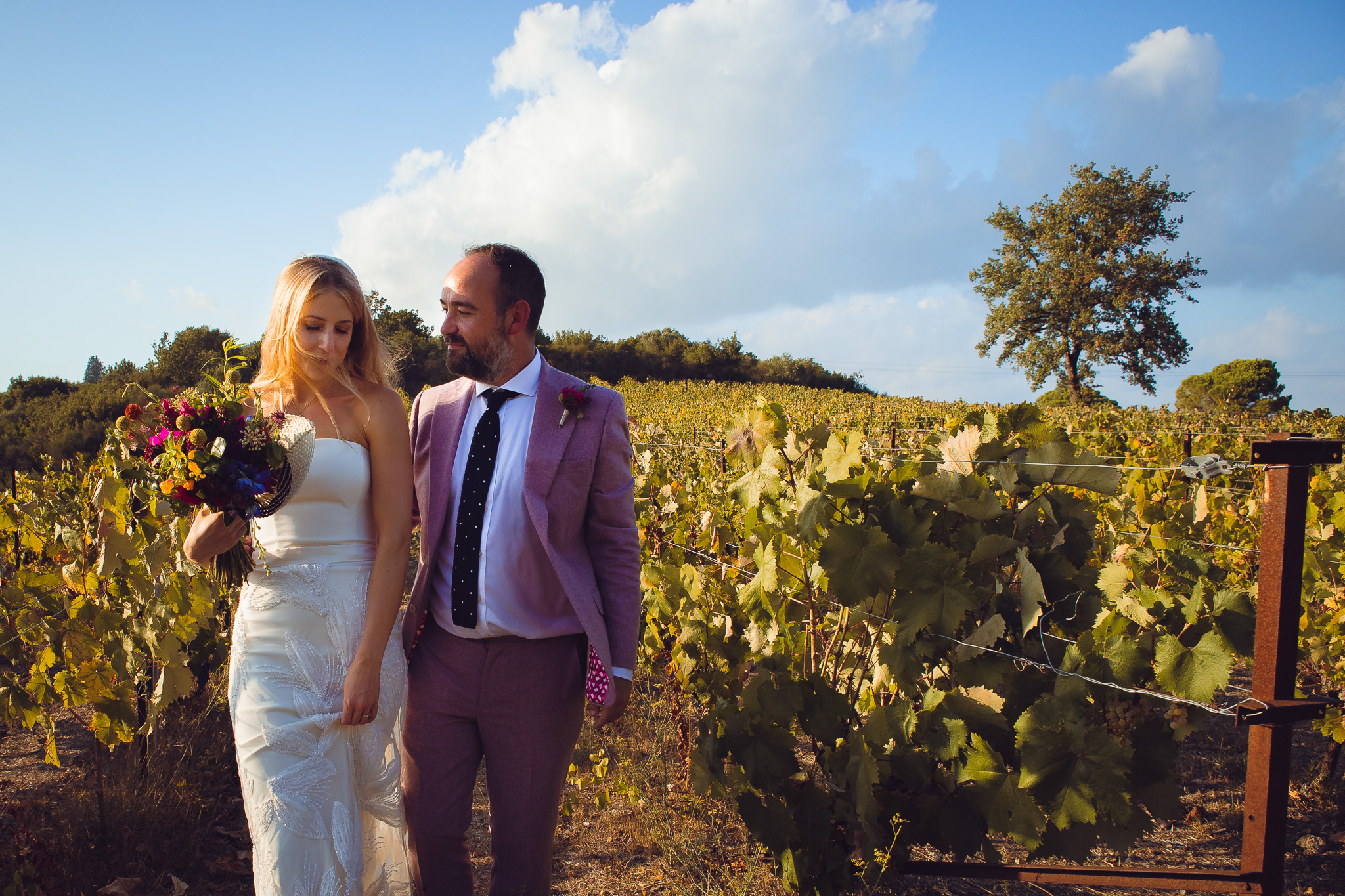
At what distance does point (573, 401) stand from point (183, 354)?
22.5 metres

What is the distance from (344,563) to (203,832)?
170cm

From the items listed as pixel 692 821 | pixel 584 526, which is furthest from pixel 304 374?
pixel 692 821

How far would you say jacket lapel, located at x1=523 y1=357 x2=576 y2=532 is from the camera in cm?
183

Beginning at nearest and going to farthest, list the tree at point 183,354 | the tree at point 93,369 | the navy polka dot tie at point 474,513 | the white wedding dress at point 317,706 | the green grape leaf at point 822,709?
the white wedding dress at point 317,706, the navy polka dot tie at point 474,513, the green grape leaf at point 822,709, the tree at point 183,354, the tree at point 93,369

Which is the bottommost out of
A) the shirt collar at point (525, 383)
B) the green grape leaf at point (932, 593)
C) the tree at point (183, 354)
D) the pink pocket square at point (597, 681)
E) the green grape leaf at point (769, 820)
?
the green grape leaf at point (769, 820)

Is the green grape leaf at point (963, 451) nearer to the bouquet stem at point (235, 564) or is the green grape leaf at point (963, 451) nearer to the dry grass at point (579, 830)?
the dry grass at point (579, 830)

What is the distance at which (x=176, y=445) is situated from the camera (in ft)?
5.35

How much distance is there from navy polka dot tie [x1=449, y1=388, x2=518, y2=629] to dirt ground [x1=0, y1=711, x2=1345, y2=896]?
1.25 meters

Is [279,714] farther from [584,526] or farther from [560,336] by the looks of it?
[560,336]

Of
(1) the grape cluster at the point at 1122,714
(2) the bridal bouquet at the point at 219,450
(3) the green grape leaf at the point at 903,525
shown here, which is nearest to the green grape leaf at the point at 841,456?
(3) the green grape leaf at the point at 903,525

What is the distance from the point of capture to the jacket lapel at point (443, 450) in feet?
6.24

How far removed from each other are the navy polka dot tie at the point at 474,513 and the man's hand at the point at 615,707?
36cm

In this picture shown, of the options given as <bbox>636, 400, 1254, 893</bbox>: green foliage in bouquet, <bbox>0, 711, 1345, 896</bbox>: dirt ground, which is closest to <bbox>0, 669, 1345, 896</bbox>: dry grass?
<bbox>0, 711, 1345, 896</bbox>: dirt ground

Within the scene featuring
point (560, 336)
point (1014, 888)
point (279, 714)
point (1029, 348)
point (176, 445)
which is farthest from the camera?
point (560, 336)
